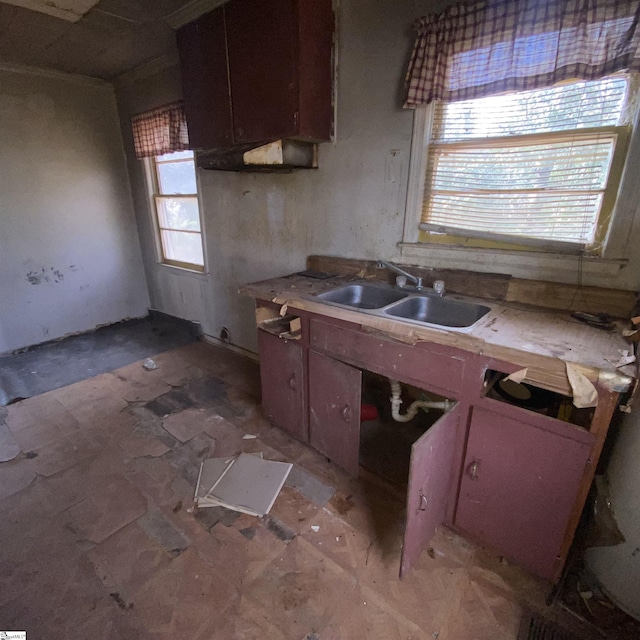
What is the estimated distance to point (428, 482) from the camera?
1.33 meters

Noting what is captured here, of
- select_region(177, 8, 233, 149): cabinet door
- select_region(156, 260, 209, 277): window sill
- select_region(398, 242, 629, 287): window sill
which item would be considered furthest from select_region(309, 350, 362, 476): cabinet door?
select_region(156, 260, 209, 277): window sill

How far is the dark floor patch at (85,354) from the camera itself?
2941mm

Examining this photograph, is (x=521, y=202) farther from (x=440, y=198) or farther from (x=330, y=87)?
(x=330, y=87)

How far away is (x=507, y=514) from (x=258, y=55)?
256 centimetres

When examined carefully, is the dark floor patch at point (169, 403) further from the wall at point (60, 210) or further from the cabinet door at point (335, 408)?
the wall at point (60, 210)

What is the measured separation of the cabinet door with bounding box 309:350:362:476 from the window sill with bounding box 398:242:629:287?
82 centimetres

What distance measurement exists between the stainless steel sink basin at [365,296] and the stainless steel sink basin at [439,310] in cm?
12

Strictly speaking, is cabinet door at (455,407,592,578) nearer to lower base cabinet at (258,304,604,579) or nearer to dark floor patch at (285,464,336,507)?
lower base cabinet at (258,304,604,579)

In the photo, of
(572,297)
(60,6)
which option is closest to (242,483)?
(572,297)

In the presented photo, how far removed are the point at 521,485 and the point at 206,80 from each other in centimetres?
282

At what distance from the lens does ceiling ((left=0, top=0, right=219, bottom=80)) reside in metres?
2.23

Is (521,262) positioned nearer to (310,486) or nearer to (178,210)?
(310,486)

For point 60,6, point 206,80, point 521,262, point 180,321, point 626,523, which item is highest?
point 60,6

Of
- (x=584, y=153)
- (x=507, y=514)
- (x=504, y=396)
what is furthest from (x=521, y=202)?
(x=507, y=514)
